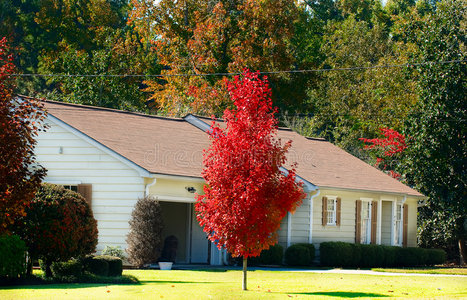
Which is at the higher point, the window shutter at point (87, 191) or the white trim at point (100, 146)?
the white trim at point (100, 146)

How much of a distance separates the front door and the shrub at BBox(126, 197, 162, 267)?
192 inches

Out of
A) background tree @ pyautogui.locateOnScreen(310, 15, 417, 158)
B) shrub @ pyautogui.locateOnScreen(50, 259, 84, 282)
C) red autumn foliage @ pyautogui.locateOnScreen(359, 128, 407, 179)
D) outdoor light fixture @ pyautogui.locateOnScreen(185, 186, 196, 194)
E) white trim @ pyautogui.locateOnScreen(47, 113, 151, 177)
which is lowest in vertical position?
shrub @ pyautogui.locateOnScreen(50, 259, 84, 282)

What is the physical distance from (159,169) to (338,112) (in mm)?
28112

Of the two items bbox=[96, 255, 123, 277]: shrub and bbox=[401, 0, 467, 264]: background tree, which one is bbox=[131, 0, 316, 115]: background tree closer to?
bbox=[401, 0, 467, 264]: background tree

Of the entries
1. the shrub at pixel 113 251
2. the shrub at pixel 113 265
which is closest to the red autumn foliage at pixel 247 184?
the shrub at pixel 113 265

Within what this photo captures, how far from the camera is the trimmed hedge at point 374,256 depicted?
1150 inches

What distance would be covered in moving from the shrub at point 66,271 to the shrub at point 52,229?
0.63ft

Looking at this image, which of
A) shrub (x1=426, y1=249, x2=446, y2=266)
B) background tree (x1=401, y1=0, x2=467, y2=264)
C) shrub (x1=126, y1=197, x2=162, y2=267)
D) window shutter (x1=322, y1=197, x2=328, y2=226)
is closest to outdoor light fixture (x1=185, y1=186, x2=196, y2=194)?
shrub (x1=126, y1=197, x2=162, y2=267)

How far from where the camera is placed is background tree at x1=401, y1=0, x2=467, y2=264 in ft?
103

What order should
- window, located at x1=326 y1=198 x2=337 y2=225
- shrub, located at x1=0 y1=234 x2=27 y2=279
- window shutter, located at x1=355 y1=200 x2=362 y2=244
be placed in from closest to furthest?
shrub, located at x1=0 y1=234 x2=27 y2=279, window, located at x1=326 y1=198 x2=337 y2=225, window shutter, located at x1=355 y1=200 x2=362 y2=244

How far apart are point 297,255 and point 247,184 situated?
1199 centimetres

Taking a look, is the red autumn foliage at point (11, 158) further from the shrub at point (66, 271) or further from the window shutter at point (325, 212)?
the window shutter at point (325, 212)

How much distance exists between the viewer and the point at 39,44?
57.1m

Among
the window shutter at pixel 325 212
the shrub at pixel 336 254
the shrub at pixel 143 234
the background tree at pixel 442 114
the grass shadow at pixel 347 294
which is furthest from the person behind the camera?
the background tree at pixel 442 114
